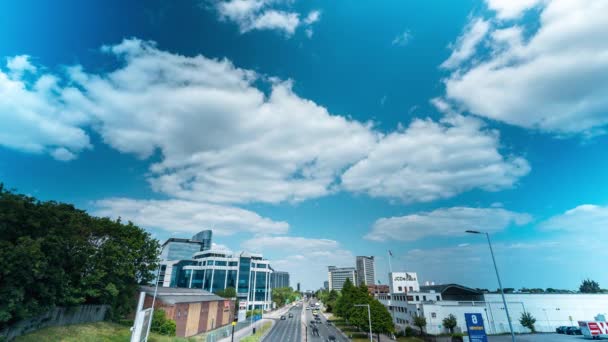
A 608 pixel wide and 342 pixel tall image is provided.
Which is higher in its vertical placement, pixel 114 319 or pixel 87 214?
pixel 87 214

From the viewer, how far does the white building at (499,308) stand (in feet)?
187

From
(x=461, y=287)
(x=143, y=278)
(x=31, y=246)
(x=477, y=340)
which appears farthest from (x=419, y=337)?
(x=31, y=246)

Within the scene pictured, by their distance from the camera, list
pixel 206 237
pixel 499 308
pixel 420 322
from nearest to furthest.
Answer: pixel 420 322 → pixel 499 308 → pixel 206 237

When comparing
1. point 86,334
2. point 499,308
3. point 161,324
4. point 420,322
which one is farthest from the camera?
point 499,308

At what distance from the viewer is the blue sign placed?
2594 centimetres

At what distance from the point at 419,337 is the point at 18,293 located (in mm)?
60958

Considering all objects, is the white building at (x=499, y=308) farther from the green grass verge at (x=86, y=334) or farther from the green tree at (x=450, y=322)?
the green grass verge at (x=86, y=334)

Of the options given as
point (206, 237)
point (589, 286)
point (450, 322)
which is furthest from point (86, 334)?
point (589, 286)

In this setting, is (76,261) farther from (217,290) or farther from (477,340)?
(217,290)

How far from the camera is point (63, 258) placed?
33.1 meters

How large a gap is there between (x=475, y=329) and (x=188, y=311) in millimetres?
49959

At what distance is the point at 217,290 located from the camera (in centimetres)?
11769

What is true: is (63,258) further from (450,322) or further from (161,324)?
(450,322)

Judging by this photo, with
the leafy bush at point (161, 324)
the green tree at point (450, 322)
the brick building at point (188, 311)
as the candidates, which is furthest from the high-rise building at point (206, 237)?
the green tree at point (450, 322)
